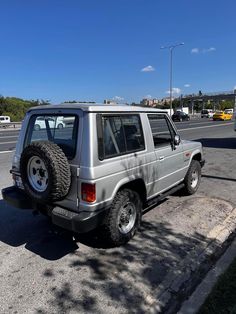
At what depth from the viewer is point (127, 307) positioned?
10.1ft

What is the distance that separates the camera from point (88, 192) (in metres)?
3.65

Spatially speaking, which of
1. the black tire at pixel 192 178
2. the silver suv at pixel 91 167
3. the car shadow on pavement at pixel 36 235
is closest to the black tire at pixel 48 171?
the silver suv at pixel 91 167

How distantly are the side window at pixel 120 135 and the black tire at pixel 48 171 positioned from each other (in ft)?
1.56

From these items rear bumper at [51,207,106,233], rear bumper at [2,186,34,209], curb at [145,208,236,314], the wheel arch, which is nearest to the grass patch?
curb at [145,208,236,314]

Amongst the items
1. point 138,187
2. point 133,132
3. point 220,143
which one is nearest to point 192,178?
point 138,187

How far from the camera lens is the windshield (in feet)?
12.6

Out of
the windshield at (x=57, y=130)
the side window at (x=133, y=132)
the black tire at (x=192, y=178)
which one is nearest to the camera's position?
the windshield at (x=57, y=130)

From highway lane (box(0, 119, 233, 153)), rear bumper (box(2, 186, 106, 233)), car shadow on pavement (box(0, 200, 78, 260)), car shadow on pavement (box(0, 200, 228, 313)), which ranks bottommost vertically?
car shadow on pavement (box(0, 200, 228, 313))

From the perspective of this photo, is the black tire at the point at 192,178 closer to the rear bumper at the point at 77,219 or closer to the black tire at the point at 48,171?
the rear bumper at the point at 77,219

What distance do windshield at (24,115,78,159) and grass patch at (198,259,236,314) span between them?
2141 mm

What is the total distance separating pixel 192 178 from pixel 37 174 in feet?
11.5

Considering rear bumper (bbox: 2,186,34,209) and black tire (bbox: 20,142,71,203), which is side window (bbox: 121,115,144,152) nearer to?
black tire (bbox: 20,142,71,203)

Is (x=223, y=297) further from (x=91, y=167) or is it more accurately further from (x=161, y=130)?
(x=161, y=130)

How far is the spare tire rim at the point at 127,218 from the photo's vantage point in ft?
14.0
